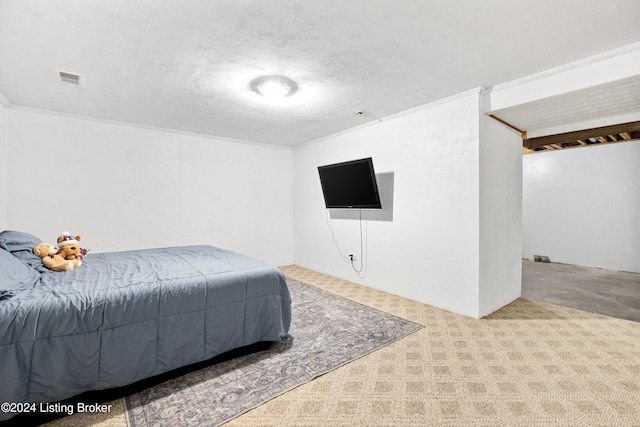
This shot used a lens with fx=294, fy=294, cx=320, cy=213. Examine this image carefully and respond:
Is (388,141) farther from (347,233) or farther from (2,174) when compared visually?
(2,174)

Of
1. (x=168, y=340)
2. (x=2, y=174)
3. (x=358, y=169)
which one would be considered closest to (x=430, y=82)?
(x=358, y=169)

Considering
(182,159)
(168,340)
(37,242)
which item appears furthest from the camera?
(182,159)

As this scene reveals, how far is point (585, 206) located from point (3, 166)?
9.65 meters

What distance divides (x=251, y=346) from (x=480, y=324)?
2.32 meters

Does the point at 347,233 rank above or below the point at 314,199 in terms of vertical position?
below

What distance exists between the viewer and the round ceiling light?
2844 millimetres

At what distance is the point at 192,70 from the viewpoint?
2.68 m

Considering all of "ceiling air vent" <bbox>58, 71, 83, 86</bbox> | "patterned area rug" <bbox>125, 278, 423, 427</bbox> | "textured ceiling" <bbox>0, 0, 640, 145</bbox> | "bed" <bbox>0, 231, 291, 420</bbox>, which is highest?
"ceiling air vent" <bbox>58, 71, 83, 86</bbox>

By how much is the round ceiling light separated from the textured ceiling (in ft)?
0.30

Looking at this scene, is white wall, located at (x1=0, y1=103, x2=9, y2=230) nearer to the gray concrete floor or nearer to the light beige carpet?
the light beige carpet

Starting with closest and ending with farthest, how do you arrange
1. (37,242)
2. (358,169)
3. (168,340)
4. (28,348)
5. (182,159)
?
(28,348) < (168,340) < (37,242) < (358,169) < (182,159)

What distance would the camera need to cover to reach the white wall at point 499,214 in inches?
128

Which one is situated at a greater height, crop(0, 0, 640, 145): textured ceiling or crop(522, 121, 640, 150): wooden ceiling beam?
crop(0, 0, 640, 145): textured ceiling

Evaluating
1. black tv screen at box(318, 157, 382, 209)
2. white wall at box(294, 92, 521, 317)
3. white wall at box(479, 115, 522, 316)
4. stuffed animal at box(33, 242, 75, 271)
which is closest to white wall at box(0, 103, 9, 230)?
stuffed animal at box(33, 242, 75, 271)
